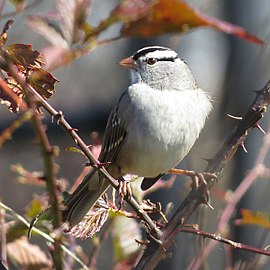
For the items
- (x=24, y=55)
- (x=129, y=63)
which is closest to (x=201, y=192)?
(x=24, y=55)

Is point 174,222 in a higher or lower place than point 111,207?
higher

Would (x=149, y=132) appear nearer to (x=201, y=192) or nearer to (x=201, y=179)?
(x=201, y=179)

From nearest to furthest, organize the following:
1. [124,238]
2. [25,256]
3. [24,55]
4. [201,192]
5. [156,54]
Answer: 1. [24,55]
2. [201,192]
3. [25,256]
4. [124,238]
5. [156,54]

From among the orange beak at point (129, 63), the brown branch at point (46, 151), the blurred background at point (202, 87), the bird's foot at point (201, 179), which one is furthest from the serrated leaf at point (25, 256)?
the orange beak at point (129, 63)

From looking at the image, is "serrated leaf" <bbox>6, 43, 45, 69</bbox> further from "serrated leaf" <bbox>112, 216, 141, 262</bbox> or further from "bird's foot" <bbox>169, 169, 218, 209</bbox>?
"serrated leaf" <bbox>112, 216, 141, 262</bbox>

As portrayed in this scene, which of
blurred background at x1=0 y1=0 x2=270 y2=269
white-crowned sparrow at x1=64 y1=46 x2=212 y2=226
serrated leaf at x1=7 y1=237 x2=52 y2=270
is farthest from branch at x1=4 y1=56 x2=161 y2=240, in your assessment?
blurred background at x1=0 y1=0 x2=270 y2=269

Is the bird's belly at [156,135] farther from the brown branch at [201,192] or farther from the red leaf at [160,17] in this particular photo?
the red leaf at [160,17]

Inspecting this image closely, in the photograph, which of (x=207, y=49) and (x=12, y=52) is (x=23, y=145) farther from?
(x=12, y=52)

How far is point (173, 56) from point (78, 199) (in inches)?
38.8

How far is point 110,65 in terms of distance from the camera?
584cm

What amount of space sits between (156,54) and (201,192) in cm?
140

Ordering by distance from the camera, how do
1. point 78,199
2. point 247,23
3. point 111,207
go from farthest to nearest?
1. point 247,23
2. point 78,199
3. point 111,207

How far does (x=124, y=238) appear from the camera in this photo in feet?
5.90

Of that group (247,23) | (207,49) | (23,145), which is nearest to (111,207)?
(247,23)
